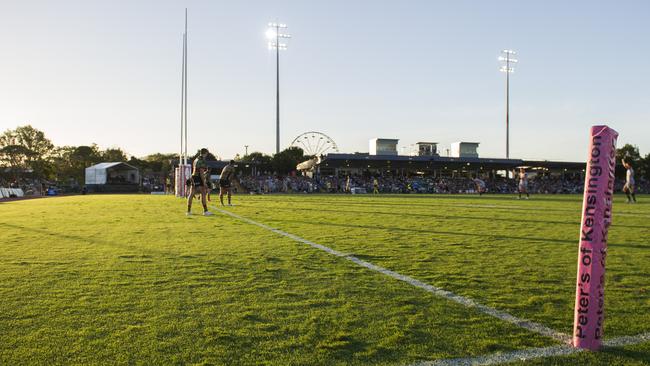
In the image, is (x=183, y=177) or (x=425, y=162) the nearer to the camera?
(x=183, y=177)

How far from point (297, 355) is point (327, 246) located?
4390 millimetres

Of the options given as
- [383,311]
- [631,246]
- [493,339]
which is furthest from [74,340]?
[631,246]

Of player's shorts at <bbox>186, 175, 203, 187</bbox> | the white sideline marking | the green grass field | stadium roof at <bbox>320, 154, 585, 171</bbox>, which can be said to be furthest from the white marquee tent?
the white sideline marking

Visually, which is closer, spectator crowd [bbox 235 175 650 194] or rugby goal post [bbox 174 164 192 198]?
rugby goal post [bbox 174 164 192 198]

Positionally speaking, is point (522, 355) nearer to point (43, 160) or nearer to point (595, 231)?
point (595, 231)

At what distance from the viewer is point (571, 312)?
3.47 metres

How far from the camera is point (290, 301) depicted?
3799 millimetres

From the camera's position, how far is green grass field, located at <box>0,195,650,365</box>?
8.80ft

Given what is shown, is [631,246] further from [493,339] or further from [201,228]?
[201,228]

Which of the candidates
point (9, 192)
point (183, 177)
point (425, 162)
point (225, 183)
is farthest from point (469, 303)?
point (425, 162)

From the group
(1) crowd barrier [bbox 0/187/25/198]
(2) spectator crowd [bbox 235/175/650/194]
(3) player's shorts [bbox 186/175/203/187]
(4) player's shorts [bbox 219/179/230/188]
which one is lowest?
(1) crowd barrier [bbox 0/187/25/198]

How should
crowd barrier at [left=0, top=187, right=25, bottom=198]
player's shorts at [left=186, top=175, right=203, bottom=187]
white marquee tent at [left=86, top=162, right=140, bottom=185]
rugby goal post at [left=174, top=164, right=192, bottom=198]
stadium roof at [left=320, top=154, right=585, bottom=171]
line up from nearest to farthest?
1. player's shorts at [left=186, top=175, right=203, bottom=187]
2. rugby goal post at [left=174, top=164, right=192, bottom=198]
3. crowd barrier at [left=0, top=187, right=25, bottom=198]
4. white marquee tent at [left=86, top=162, right=140, bottom=185]
5. stadium roof at [left=320, top=154, right=585, bottom=171]

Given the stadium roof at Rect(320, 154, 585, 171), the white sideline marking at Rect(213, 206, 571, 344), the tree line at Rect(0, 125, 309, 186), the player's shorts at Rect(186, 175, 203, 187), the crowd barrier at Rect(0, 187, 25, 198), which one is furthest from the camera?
the tree line at Rect(0, 125, 309, 186)

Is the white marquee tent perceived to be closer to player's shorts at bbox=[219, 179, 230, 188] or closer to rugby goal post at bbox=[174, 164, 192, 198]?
rugby goal post at bbox=[174, 164, 192, 198]
